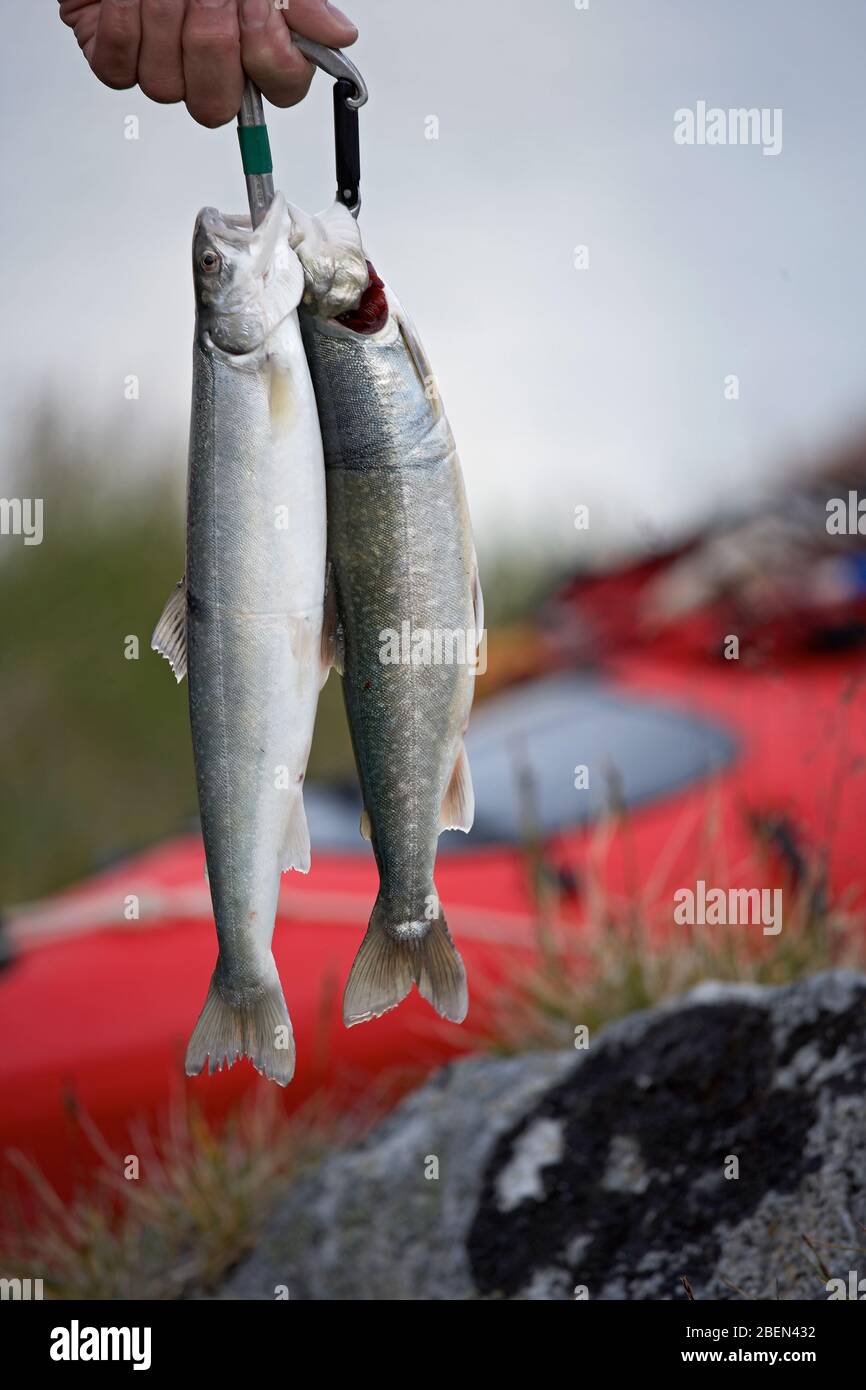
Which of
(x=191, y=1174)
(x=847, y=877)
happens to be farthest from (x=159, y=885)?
(x=847, y=877)

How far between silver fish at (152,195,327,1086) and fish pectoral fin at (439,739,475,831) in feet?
0.58

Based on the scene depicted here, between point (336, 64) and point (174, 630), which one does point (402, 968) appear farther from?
point (336, 64)

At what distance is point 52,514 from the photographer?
7.07 meters

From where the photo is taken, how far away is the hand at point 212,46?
1.68 meters

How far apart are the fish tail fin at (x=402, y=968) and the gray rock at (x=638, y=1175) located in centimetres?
74

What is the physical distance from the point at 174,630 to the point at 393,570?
0.92 ft

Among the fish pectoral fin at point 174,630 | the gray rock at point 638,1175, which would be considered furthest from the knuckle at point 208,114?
the gray rock at point 638,1175

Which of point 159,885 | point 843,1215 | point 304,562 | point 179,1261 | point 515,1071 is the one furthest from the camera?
point 159,885

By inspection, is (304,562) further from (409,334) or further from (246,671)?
(409,334)

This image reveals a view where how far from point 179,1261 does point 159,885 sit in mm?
1284

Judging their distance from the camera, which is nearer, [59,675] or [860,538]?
[860,538]

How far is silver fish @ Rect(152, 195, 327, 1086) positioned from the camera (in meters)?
1.50

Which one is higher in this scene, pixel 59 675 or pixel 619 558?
pixel 619 558

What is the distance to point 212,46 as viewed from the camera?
5.52 feet
